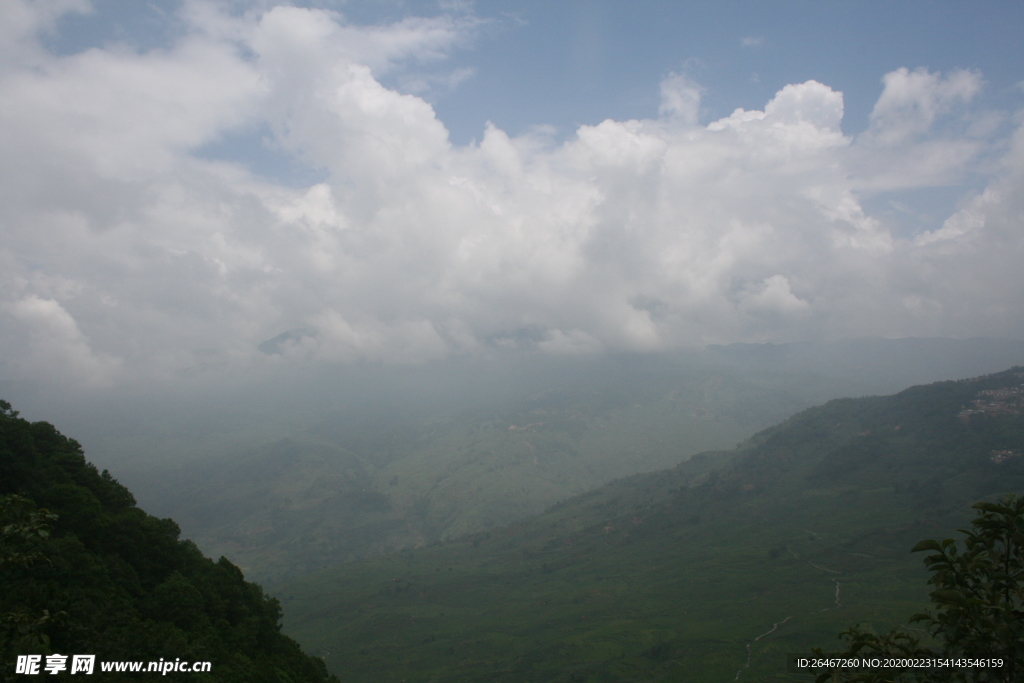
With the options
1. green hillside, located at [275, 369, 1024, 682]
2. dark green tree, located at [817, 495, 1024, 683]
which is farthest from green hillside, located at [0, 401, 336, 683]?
green hillside, located at [275, 369, 1024, 682]

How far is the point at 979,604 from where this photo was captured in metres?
10.3

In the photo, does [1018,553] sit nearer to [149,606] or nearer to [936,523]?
[149,606]

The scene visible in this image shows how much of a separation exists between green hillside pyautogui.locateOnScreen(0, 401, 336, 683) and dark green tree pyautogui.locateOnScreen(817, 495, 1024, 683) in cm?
2625

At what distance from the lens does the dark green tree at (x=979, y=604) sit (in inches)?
406

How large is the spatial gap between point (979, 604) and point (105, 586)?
44.6 meters

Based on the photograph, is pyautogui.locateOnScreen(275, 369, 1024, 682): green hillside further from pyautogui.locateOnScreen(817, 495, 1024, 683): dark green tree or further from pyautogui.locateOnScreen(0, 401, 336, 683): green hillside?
pyautogui.locateOnScreen(817, 495, 1024, 683): dark green tree

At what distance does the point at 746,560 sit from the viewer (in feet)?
532

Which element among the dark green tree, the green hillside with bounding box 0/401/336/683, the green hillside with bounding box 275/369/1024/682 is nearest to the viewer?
the dark green tree

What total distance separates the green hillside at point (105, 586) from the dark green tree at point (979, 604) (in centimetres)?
2625

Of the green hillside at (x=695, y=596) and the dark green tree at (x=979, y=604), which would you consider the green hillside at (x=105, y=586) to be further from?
the green hillside at (x=695, y=596)

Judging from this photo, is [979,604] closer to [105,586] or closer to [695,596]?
[105,586]

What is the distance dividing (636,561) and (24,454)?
178423 millimetres

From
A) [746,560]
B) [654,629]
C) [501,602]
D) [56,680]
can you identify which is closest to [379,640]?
[501,602]

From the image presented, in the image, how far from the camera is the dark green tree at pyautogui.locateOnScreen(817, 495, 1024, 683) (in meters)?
10.3
